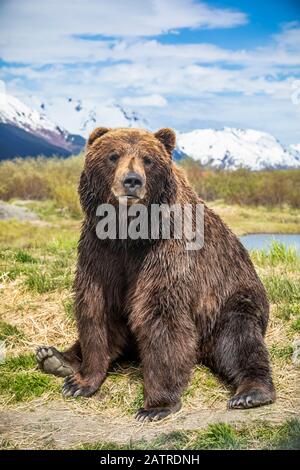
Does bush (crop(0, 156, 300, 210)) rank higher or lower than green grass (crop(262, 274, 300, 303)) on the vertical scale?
higher

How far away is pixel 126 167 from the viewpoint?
4.33 m

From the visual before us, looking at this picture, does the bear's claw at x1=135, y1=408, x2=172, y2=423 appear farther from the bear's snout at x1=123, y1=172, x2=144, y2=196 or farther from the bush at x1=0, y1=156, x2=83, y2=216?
the bush at x1=0, y1=156, x2=83, y2=216

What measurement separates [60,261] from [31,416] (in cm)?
350

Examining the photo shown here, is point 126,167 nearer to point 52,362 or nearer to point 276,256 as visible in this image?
point 52,362

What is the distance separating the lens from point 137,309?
468 cm

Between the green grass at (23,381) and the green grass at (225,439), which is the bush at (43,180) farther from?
the green grass at (225,439)

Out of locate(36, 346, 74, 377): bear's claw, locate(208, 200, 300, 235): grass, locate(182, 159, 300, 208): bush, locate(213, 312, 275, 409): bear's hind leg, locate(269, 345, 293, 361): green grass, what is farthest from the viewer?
locate(182, 159, 300, 208): bush

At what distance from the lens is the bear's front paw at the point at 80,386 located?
4.89 metres

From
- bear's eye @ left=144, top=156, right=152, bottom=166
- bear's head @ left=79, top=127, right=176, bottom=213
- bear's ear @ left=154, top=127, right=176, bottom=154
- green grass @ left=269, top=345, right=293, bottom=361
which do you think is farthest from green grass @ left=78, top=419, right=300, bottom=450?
bear's ear @ left=154, top=127, right=176, bottom=154

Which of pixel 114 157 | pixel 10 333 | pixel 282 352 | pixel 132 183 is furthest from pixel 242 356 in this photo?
pixel 10 333

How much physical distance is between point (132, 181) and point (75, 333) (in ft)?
7.50

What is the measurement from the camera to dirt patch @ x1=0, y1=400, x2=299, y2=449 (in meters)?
4.16

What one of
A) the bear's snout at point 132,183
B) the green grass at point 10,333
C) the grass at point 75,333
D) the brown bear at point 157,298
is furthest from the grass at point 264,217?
the bear's snout at point 132,183
